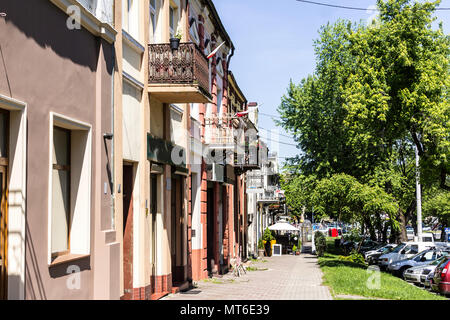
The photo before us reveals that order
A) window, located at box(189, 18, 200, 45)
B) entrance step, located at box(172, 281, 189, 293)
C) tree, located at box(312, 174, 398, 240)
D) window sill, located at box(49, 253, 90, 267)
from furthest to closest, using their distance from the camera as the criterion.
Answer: tree, located at box(312, 174, 398, 240), window, located at box(189, 18, 200, 45), entrance step, located at box(172, 281, 189, 293), window sill, located at box(49, 253, 90, 267)

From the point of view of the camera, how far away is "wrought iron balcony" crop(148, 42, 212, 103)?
12.8 m

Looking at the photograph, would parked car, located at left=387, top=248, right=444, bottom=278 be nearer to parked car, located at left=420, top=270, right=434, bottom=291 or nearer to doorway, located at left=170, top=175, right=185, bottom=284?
parked car, located at left=420, top=270, right=434, bottom=291

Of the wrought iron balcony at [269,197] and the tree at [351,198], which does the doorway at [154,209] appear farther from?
the wrought iron balcony at [269,197]

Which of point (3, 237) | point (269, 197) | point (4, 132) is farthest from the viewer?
point (269, 197)

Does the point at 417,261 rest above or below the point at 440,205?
below

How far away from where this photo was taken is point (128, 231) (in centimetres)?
1194

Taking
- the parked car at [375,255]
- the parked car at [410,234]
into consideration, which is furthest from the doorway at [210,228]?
the parked car at [410,234]

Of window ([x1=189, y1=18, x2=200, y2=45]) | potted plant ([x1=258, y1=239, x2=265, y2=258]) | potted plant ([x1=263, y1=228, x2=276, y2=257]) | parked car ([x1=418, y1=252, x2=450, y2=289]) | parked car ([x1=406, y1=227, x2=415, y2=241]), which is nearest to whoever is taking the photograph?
window ([x1=189, y1=18, x2=200, y2=45])

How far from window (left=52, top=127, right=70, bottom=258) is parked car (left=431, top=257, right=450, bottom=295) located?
39.3 ft

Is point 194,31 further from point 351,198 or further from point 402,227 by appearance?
point 402,227

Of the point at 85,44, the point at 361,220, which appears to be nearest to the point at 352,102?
the point at 361,220

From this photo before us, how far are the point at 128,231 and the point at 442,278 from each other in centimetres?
1003

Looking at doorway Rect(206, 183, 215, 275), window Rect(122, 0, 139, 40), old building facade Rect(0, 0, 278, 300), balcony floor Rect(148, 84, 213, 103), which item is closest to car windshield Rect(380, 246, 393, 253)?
doorway Rect(206, 183, 215, 275)

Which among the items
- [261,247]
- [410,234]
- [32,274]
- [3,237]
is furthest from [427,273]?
[410,234]
